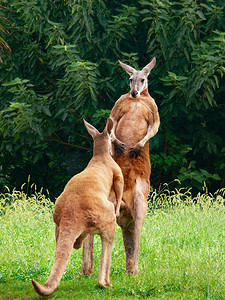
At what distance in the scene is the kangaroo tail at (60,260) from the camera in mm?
4689

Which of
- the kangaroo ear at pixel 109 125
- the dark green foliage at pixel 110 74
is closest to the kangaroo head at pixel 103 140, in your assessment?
the kangaroo ear at pixel 109 125

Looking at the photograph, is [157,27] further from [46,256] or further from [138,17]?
[46,256]

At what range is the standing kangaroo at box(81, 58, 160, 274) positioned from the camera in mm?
6430

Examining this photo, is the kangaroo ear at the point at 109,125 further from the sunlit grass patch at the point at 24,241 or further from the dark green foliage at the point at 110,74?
the dark green foliage at the point at 110,74

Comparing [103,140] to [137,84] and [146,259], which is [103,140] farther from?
[146,259]

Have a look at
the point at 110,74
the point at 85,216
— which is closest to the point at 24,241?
the point at 85,216

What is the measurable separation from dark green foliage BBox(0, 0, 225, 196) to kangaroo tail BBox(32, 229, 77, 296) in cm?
485

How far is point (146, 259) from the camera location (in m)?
7.09

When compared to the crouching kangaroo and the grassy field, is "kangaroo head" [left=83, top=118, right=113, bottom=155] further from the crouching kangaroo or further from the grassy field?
the grassy field

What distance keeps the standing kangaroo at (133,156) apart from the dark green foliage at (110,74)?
255 centimetres

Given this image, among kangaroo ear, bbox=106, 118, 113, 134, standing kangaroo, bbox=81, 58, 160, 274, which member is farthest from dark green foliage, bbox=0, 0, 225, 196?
kangaroo ear, bbox=106, 118, 113, 134

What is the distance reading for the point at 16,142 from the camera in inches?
432

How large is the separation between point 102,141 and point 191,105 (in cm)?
488

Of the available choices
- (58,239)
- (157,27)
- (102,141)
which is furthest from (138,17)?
(58,239)
